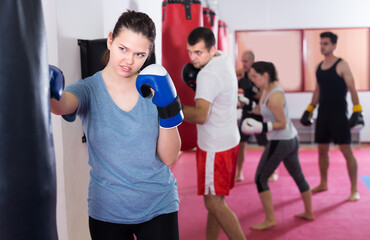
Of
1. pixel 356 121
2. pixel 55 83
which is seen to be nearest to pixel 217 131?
pixel 55 83

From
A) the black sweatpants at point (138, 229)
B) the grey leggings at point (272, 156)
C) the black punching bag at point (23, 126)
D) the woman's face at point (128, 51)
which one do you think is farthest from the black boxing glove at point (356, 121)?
the black punching bag at point (23, 126)

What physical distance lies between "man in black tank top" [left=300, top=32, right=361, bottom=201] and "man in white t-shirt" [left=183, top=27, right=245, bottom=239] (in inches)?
A: 67.4

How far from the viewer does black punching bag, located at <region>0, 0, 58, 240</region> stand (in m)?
0.79

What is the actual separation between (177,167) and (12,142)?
14.8 ft

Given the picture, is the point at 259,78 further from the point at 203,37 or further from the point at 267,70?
the point at 203,37

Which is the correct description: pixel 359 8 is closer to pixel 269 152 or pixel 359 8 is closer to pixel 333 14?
pixel 333 14

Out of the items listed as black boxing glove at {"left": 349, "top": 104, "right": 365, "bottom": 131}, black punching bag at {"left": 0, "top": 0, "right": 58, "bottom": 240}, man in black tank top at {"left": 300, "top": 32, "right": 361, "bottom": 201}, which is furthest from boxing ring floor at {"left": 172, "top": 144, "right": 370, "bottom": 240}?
black punching bag at {"left": 0, "top": 0, "right": 58, "bottom": 240}

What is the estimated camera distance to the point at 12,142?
80 cm

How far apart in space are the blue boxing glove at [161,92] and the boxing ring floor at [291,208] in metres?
1.80

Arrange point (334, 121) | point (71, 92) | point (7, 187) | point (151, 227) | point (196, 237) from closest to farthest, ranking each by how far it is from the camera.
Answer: point (7, 187)
point (71, 92)
point (151, 227)
point (196, 237)
point (334, 121)

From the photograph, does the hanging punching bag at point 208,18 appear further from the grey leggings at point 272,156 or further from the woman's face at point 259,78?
the grey leggings at point 272,156

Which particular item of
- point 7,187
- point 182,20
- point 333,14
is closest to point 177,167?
point 182,20

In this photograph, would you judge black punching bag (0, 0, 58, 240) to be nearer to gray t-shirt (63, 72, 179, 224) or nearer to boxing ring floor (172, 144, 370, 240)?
gray t-shirt (63, 72, 179, 224)

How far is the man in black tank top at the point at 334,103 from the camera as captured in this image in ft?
12.0
